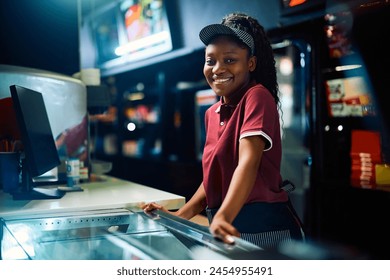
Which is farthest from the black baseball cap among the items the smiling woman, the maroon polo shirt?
the maroon polo shirt

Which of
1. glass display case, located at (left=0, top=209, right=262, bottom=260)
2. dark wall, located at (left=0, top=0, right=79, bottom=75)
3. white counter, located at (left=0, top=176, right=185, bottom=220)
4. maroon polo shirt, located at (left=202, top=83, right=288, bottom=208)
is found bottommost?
glass display case, located at (left=0, top=209, right=262, bottom=260)

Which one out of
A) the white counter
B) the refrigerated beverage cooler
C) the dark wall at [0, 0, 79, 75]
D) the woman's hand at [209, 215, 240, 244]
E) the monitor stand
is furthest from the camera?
the dark wall at [0, 0, 79, 75]

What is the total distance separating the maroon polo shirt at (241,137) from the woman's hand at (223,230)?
0.23m

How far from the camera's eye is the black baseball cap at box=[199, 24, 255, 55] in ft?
3.99

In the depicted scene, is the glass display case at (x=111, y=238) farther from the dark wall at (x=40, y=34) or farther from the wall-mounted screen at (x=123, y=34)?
the wall-mounted screen at (x=123, y=34)

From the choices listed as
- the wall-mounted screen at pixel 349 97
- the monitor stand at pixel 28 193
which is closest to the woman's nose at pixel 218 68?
the monitor stand at pixel 28 193

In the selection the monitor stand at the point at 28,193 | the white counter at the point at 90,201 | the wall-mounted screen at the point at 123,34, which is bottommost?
the white counter at the point at 90,201

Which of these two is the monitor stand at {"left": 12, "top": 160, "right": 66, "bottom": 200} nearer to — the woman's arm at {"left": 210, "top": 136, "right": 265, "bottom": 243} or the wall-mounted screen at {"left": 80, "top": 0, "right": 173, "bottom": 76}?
the woman's arm at {"left": 210, "top": 136, "right": 265, "bottom": 243}

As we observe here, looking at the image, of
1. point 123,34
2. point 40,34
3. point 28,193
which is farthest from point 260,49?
point 123,34

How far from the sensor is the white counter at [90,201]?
1504 mm

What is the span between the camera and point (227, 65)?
1255 millimetres

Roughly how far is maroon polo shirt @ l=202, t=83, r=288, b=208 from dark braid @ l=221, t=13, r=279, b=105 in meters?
0.06

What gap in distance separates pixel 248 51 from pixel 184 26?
2.25 m
